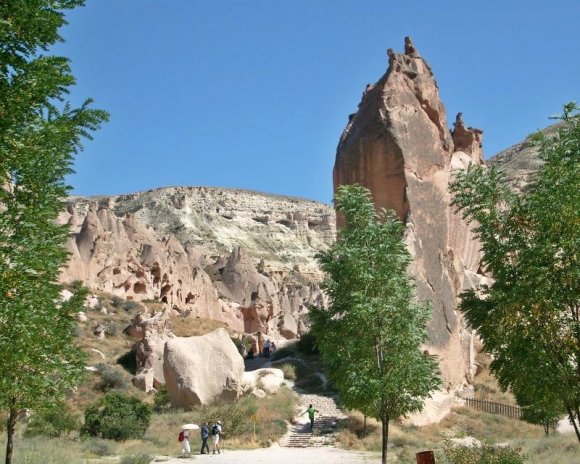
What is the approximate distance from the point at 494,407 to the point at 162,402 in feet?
46.7

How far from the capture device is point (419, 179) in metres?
29.2

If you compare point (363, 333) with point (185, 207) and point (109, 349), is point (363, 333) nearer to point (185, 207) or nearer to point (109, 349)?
point (109, 349)

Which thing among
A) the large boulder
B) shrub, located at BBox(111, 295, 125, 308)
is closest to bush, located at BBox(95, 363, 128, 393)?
the large boulder

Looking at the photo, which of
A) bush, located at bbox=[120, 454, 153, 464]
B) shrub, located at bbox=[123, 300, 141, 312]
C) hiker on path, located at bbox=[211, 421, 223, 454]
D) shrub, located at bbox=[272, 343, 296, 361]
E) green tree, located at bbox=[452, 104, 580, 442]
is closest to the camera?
green tree, located at bbox=[452, 104, 580, 442]

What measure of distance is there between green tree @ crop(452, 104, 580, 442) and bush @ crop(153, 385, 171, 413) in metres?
19.0

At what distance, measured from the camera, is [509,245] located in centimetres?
984

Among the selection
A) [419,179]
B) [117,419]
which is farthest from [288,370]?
[117,419]

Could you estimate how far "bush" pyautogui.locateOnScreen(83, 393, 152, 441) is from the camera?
21484mm

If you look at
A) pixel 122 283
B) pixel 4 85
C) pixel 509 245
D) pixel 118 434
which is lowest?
pixel 118 434

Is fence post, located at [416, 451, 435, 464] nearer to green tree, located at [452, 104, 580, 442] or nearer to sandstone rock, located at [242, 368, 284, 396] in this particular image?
green tree, located at [452, 104, 580, 442]

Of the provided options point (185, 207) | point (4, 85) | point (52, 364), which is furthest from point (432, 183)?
point (185, 207)

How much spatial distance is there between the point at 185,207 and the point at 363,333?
107941mm

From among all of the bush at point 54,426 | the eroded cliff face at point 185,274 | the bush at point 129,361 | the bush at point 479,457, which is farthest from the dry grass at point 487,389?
the eroded cliff face at point 185,274

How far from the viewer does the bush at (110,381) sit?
Result: 29.5m
